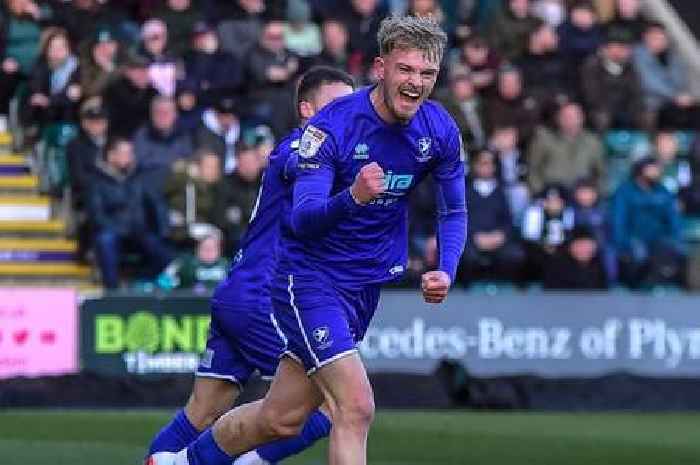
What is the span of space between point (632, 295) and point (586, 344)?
25.3 inches

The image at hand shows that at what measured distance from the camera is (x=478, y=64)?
21234mm

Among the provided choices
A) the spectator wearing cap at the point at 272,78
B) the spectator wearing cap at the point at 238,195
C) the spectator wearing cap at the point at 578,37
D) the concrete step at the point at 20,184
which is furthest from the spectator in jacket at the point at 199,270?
the spectator wearing cap at the point at 578,37

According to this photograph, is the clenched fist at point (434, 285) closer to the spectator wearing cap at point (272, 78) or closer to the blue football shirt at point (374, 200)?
the blue football shirt at point (374, 200)

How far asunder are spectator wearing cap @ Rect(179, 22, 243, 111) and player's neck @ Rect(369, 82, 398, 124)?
36.8ft

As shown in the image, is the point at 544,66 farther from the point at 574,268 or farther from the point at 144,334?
the point at 144,334

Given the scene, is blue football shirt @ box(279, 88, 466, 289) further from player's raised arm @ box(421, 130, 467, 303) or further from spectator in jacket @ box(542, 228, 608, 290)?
spectator in jacket @ box(542, 228, 608, 290)

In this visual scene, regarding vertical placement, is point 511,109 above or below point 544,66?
below

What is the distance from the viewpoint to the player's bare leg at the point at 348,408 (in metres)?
8.25

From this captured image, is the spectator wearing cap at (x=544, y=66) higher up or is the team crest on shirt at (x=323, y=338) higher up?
the spectator wearing cap at (x=544, y=66)

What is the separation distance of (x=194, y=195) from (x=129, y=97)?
141 centimetres

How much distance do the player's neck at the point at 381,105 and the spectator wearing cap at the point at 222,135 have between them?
35.1 feet

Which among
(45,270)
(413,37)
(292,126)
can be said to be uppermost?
(413,37)

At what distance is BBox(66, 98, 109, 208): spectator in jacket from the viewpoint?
1873cm

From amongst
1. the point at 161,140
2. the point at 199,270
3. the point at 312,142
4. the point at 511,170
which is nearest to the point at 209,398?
the point at 312,142
